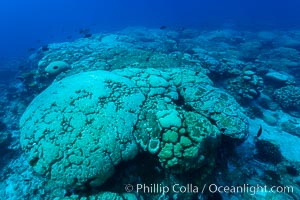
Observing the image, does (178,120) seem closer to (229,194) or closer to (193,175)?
(193,175)

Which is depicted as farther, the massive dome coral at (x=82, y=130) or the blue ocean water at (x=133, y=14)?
the blue ocean water at (x=133, y=14)

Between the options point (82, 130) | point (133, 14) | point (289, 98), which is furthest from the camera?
point (133, 14)

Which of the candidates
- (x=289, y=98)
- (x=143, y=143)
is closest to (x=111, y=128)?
(x=143, y=143)

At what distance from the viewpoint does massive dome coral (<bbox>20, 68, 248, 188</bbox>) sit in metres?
4.58

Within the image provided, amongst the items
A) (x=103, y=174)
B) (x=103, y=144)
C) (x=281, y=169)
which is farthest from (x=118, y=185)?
(x=281, y=169)

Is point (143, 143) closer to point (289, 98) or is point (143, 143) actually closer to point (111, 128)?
point (111, 128)

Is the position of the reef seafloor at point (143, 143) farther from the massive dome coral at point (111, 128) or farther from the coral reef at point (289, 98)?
the coral reef at point (289, 98)

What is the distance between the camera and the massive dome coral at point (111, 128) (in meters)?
4.58

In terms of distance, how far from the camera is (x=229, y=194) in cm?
564

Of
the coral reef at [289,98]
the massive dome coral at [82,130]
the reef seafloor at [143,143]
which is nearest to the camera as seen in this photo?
the massive dome coral at [82,130]

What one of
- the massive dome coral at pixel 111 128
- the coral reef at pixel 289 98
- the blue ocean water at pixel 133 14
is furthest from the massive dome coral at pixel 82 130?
the blue ocean water at pixel 133 14

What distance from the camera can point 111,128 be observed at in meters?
4.94

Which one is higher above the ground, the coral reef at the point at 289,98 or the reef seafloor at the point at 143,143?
the coral reef at the point at 289,98

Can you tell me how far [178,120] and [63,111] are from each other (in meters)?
2.77
